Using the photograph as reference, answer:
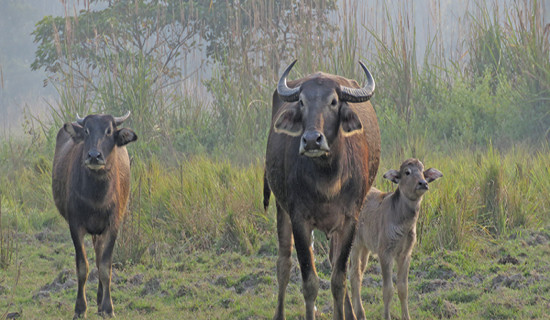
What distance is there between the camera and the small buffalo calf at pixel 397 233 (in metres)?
6.03

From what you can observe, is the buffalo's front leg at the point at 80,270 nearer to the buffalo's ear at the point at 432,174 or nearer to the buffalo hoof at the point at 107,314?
the buffalo hoof at the point at 107,314

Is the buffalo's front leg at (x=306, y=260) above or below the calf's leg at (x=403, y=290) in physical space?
above

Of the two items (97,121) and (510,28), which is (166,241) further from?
(510,28)

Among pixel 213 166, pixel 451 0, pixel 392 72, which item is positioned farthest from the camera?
pixel 451 0

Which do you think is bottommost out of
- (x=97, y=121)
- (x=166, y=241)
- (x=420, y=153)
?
(x=166, y=241)

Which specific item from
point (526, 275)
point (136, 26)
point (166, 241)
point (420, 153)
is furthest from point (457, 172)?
point (136, 26)

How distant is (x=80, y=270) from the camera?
261 inches

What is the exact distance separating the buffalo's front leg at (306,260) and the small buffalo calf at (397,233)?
792mm

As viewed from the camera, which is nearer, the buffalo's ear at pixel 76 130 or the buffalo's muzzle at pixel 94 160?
the buffalo's muzzle at pixel 94 160

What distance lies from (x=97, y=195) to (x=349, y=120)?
281cm

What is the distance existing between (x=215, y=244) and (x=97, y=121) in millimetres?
2556

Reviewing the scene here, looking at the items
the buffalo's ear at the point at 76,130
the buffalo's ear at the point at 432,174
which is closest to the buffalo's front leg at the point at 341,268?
the buffalo's ear at the point at 432,174

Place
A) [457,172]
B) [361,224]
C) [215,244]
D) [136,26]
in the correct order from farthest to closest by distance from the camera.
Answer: [136,26]
[457,172]
[215,244]
[361,224]

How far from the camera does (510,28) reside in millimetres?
13445
